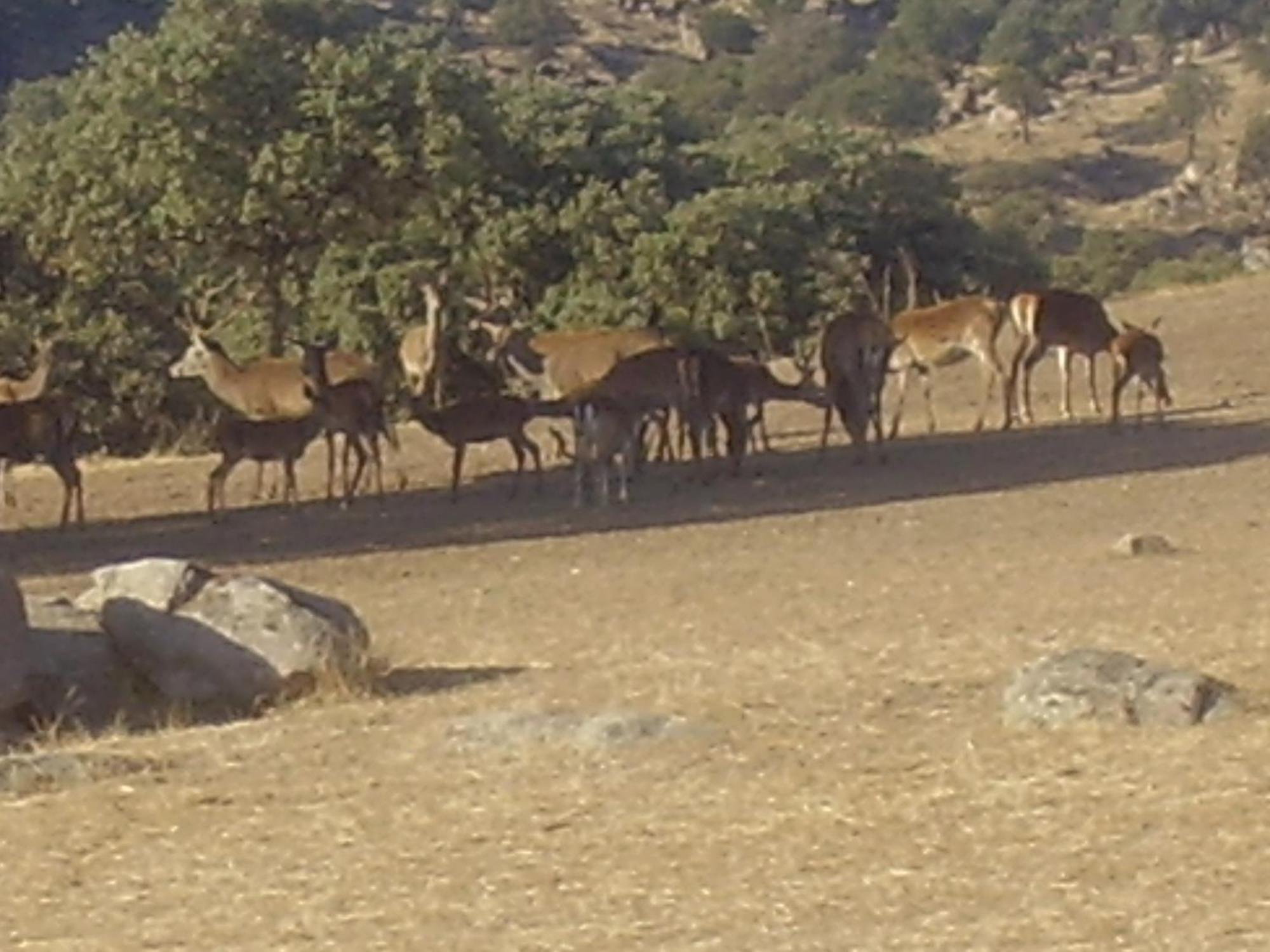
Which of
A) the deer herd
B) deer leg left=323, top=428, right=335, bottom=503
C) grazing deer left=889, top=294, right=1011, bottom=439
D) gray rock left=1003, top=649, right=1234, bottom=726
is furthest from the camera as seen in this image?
grazing deer left=889, top=294, right=1011, bottom=439

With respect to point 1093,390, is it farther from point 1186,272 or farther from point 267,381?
point 1186,272

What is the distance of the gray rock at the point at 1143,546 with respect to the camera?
1886 cm

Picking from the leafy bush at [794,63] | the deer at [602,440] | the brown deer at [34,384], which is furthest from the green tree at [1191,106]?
the deer at [602,440]

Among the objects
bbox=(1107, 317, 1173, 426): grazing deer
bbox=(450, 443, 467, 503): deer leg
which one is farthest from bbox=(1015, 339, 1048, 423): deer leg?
bbox=(450, 443, 467, 503): deer leg

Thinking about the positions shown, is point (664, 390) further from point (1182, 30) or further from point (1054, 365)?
point (1182, 30)

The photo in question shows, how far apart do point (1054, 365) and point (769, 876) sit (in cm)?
2714

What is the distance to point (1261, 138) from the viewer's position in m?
82.9

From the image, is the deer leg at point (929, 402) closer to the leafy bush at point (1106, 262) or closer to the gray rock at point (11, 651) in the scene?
the gray rock at point (11, 651)

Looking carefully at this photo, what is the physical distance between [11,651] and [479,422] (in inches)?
490

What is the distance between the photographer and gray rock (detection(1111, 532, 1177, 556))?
61.9ft

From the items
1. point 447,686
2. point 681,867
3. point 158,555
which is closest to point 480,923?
point 681,867

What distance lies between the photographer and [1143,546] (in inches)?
746

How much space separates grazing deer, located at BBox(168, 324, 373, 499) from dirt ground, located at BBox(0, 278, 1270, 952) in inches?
197

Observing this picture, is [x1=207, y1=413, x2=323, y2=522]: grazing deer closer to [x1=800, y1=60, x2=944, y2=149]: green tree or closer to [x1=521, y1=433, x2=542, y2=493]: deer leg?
[x1=521, y1=433, x2=542, y2=493]: deer leg
